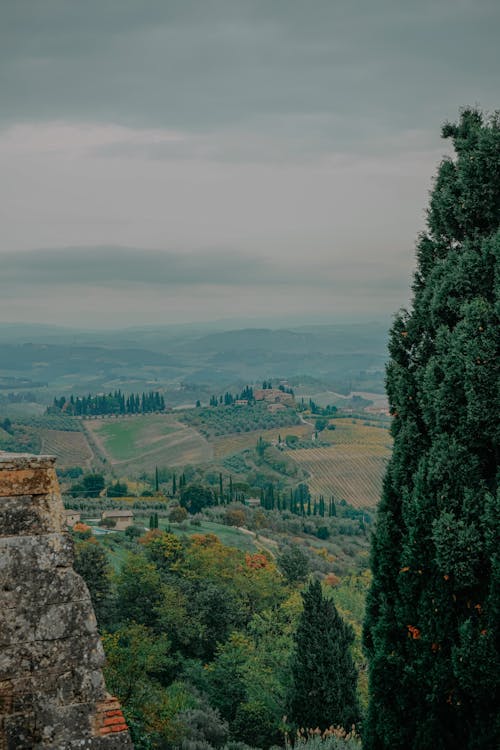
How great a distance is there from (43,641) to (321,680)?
1954cm

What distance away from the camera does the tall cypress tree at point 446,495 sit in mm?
8695

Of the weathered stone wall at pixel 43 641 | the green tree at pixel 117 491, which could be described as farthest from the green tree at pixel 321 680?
the green tree at pixel 117 491

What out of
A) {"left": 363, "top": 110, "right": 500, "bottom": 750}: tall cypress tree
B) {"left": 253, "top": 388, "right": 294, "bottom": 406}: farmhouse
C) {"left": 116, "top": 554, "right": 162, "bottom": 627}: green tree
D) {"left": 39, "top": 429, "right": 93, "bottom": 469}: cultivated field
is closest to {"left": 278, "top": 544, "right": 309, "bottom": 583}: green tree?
{"left": 116, "top": 554, "right": 162, "bottom": 627}: green tree

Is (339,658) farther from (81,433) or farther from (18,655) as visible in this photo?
(81,433)

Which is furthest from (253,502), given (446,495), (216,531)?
(446,495)

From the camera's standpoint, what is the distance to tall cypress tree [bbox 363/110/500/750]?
8.70m

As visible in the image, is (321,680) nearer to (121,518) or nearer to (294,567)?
(294,567)

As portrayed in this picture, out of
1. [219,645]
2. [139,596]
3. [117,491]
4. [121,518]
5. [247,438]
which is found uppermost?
[139,596]

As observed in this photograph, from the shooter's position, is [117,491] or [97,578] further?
[117,491]

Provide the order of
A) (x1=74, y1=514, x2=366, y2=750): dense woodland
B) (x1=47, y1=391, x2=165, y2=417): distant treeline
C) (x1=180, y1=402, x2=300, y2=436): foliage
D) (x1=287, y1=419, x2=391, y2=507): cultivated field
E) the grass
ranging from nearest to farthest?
(x1=74, y1=514, x2=366, y2=750): dense woodland → the grass → (x1=287, y1=419, x2=391, y2=507): cultivated field → (x1=180, y1=402, x2=300, y2=436): foliage → (x1=47, y1=391, x2=165, y2=417): distant treeline

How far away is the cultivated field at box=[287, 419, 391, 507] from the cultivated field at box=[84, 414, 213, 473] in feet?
56.3

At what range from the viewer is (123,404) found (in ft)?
521

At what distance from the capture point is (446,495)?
9.02 meters

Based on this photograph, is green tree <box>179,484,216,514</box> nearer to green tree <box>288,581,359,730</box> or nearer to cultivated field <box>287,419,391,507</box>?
cultivated field <box>287,419,391,507</box>
